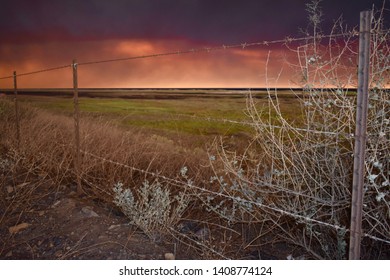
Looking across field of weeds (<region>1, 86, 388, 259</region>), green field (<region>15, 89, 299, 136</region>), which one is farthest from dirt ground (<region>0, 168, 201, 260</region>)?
green field (<region>15, 89, 299, 136</region>)

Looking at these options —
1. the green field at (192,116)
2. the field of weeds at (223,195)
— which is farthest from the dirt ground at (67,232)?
the green field at (192,116)

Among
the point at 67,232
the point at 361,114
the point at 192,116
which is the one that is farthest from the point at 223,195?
the point at 67,232

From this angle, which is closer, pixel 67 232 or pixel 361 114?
pixel 361 114

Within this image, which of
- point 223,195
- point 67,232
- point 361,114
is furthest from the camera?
point 67,232

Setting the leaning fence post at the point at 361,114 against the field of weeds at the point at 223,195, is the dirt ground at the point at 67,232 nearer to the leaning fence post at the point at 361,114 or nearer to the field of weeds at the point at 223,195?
the field of weeds at the point at 223,195

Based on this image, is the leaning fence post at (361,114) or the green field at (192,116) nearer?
the leaning fence post at (361,114)

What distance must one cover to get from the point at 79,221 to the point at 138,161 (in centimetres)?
128

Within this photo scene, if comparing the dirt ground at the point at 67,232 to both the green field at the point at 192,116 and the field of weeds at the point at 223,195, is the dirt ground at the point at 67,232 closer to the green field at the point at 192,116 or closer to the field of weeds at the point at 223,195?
the field of weeds at the point at 223,195

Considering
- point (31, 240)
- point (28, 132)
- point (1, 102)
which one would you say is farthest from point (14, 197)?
point (1, 102)

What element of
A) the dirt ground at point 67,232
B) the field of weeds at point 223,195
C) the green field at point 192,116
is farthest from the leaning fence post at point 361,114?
the dirt ground at point 67,232

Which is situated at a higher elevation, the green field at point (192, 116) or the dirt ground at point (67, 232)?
the green field at point (192, 116)

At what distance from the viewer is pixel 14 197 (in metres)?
4.00

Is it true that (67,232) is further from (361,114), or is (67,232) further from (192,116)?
(361,114)

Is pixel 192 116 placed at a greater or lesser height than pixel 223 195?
greater
